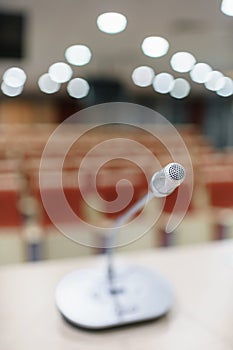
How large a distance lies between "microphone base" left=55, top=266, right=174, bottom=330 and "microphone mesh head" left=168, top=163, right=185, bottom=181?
0.36m

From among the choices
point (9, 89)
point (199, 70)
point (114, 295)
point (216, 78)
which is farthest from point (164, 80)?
point (114, 295)

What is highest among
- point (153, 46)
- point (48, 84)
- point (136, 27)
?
point (48, 84)

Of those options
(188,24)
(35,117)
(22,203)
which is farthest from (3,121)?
(22,203)

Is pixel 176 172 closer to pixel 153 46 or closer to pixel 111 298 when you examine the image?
pixel 111 298

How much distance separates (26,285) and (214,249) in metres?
0.64

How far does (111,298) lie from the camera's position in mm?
947

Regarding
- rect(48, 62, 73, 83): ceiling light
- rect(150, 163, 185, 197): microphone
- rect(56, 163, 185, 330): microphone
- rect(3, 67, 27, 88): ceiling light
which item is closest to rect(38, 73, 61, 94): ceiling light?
rect(48, 62, 73, 83): ceiling light

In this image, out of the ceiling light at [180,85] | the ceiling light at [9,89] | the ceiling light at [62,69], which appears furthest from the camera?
the ceiling light at [180,85]

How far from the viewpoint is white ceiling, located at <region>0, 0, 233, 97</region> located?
4664mm

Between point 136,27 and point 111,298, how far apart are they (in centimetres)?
557

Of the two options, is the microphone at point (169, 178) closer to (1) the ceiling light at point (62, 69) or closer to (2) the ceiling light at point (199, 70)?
(2) the ceiling light at point (199, 70)

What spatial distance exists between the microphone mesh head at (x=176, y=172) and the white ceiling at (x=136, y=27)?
2.73 meters

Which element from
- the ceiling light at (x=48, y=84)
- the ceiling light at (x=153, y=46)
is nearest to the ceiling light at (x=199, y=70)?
the ceiling light at (x=153, y=46)

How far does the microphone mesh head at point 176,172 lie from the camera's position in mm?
695
